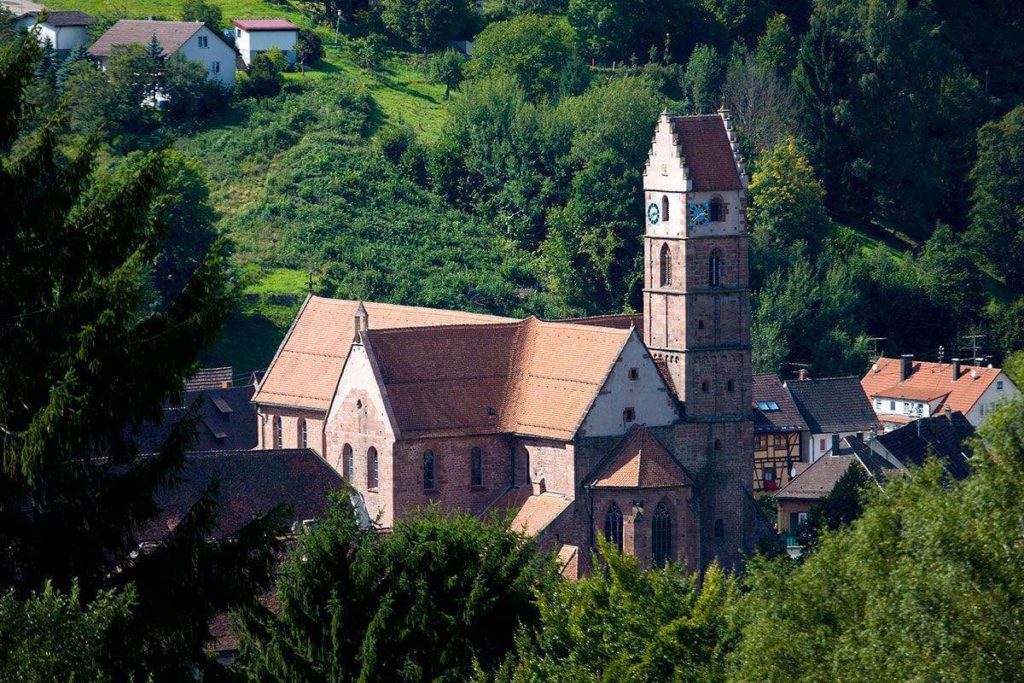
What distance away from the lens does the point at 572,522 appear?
65.1m

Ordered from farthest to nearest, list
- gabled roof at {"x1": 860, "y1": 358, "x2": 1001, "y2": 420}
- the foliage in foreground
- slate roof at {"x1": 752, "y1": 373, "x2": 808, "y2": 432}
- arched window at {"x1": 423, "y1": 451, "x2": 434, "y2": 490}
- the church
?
gabled roof at {"x1": 860, "y1": 358, "x2": 1001, "y2": 420}
slate roof at {"x1": 752, "y1": 373, "x2": 808, "y2": 432}
arched window at {"x1": 423, "y1": 451, "x2": 434, "y2": 490}
the church
the foliage in foreground

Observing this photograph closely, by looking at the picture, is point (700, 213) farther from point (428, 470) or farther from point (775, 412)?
point (775, 412)

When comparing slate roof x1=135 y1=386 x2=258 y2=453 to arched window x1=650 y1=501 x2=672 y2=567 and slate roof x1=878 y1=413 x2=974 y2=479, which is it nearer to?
arched window x1=650 y1=501 x2=672 y2=567

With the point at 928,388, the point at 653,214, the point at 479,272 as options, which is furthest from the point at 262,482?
the point at 928,388

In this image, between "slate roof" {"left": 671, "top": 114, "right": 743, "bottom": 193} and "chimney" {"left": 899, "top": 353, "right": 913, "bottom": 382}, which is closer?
"slate roof" {"left": 671, "top": 114, "right": 743, "bottom": 193}

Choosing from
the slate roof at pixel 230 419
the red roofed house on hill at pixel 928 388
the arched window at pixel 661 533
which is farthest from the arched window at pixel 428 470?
the red roofed house on hill at pixel 928 388

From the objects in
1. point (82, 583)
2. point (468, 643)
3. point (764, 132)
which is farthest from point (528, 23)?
point (82, 583)

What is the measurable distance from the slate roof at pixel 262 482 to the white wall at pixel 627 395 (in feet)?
25.7

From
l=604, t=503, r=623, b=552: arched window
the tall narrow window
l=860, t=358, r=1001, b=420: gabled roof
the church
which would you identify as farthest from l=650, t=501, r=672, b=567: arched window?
l=860, t=358, r=1001, b=420: gabled roof

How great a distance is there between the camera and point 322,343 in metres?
72.4

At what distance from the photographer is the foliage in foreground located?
40000 mm

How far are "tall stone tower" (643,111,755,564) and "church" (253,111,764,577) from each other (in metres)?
0.04

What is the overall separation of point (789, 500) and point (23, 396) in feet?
177

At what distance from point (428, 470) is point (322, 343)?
6.83 metres
